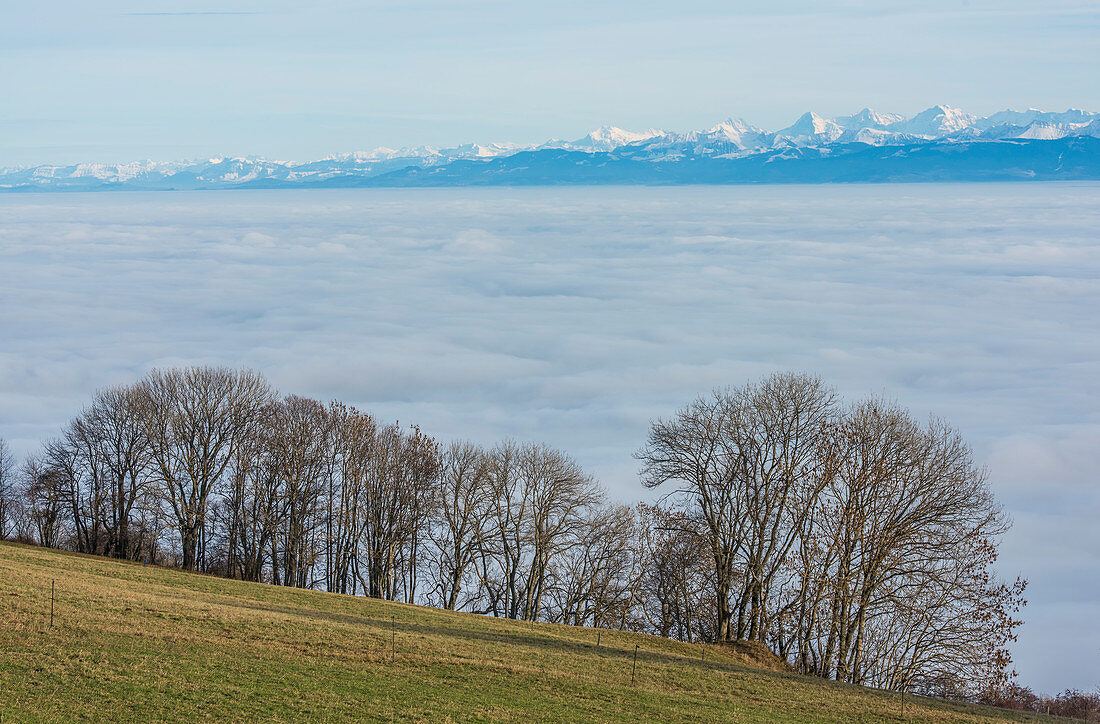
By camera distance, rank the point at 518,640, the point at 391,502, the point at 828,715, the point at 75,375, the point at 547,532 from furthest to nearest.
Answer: the point at 75,375 < the point at 391,502 < the point at 547,532 < the point at 518,640 < the point at 828,715

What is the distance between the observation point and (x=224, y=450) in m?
54.5

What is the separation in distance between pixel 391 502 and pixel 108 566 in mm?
19218

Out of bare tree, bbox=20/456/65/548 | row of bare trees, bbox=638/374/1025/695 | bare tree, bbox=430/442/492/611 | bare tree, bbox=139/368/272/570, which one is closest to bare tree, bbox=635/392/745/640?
row of bare trees, bbox=638/374/1025/695

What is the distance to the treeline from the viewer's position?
33.9m

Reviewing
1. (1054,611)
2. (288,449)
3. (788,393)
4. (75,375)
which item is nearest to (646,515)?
(788,393)

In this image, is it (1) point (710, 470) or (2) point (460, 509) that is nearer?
(1) point (710, 470)

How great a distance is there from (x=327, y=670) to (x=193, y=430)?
121 ft

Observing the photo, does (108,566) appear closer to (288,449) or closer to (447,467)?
(288,449)

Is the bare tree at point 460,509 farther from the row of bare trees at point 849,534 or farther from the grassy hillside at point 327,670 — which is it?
the grassy hillside at point 327,670

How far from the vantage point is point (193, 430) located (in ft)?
172

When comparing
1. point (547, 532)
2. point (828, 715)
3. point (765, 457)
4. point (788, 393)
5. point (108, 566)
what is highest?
point (788, 393)

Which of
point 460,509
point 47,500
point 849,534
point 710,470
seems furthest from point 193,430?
point 849,534

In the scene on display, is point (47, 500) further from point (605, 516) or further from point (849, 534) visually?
point (849, 534)

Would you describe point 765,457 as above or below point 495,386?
below
